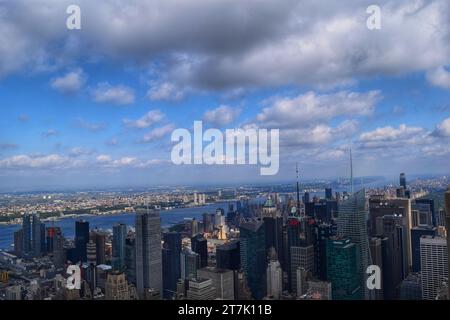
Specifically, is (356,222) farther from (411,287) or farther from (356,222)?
(411,287)

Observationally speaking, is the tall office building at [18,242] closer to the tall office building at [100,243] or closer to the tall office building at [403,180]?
the tall office building at [100,243]

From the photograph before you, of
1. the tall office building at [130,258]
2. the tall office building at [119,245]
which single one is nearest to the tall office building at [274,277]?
the tall office building at [130,258]

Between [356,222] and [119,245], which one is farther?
[356,222]

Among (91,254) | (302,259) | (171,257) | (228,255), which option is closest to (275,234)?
(302,259)

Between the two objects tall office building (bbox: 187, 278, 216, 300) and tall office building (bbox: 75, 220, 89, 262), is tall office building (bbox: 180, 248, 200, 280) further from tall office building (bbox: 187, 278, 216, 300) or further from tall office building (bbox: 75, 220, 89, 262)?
tall office building (bbox: 75, 220, 89, 262)

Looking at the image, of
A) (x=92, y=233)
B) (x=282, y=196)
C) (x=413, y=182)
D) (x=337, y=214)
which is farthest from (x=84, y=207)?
(x=413, y=182)

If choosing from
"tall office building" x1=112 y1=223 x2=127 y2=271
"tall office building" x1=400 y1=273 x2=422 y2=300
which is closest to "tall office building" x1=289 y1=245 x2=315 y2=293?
"tall office building" x1=400 y1=273 x2=422 y2=300
